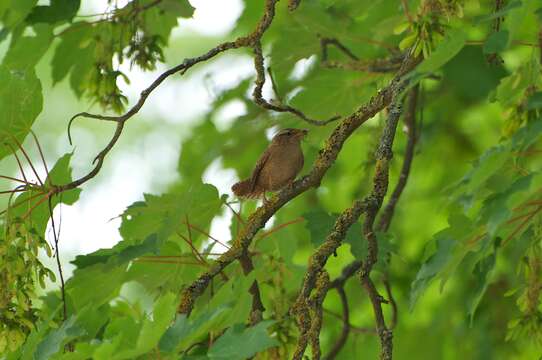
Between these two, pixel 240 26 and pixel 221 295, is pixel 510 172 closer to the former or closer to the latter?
pixel 221 295

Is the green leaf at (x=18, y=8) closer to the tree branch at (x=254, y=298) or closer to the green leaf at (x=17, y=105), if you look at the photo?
the green leaf at (x=17, y=105)

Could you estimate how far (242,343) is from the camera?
2.58m

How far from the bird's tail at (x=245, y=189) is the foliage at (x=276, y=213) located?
0.41 ft

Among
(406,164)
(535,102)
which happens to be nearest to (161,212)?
(406,164)

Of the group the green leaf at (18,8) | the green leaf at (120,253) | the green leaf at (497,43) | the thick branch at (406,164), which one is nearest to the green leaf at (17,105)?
the green leaf at (120,253)

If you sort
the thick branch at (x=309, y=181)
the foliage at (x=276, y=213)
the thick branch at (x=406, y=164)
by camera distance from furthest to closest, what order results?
the thick branch at (x=406, y=164)
the thick branch at (x=309, y=181)
the foliage at (x=276, y=213)

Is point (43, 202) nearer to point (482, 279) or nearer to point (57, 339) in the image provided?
point (57, 339)

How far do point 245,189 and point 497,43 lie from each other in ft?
5.30

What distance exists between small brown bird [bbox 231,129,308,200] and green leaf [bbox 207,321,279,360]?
1449mm

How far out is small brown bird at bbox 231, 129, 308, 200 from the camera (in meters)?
4.03

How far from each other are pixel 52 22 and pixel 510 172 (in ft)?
6.79

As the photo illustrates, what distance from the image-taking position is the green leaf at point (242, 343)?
254cm

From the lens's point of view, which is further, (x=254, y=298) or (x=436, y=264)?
(x=254, y=298)

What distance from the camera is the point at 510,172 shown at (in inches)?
129
